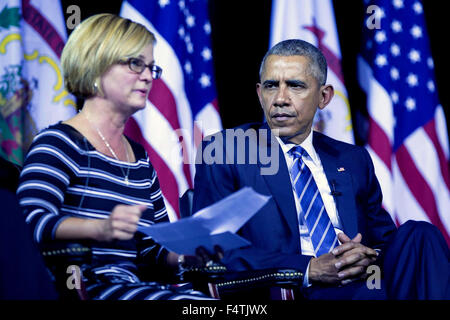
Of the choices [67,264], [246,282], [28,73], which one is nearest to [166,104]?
[28,73]

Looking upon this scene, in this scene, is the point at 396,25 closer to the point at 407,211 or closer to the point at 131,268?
the point at 407,211

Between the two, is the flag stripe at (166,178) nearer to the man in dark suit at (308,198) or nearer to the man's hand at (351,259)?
the man in dark suit at (308,198)

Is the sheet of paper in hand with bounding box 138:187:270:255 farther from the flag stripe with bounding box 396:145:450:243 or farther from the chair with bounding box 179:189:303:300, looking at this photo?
the flag stripe with bounding box 396:145:450:243

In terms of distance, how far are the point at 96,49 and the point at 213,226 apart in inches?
26.1

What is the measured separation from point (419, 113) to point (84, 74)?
240 centimetres

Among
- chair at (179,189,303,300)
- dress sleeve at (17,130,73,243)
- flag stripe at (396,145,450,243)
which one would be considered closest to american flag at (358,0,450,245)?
flag stripe at (396,145,450,243)

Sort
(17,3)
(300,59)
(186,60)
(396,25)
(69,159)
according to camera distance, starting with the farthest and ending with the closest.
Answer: (396,25)
(186,60)
(17,3)
(300,59)
(69,159)

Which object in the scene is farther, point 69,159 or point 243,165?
point 243,165

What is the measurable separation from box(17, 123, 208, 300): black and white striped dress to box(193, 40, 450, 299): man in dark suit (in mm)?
375

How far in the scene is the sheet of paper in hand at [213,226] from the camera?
1.60 m

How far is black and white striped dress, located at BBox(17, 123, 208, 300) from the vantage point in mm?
1694

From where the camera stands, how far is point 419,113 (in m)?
3.65

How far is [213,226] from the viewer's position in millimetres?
1662
